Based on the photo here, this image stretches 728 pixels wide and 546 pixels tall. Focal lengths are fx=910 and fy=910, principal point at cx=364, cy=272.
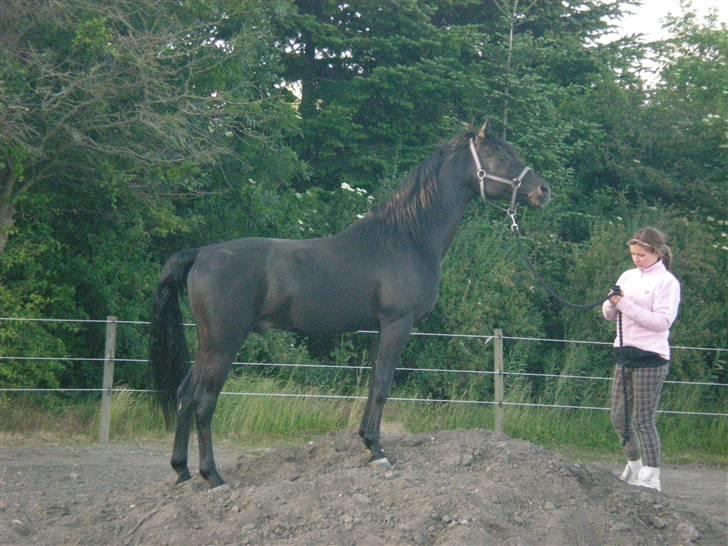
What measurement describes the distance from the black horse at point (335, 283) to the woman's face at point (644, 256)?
2.51 ft

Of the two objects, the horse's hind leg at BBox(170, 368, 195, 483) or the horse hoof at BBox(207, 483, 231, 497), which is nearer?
the horse hoof at BBox(207, 483, 231, 497)

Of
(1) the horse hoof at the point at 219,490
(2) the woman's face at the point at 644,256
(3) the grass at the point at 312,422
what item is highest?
(2) the woman's face at the point at 644,256

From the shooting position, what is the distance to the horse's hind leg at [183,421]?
21.3 feet

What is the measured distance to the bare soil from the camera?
5.29m

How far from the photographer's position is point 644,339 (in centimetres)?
631

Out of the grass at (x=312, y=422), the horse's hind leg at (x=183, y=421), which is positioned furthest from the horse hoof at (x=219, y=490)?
the grass at (x=312, y=422)

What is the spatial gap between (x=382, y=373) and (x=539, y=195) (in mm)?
1746

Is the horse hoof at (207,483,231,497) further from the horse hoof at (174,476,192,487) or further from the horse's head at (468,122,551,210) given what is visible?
the horse's head at (468,122,551,210)

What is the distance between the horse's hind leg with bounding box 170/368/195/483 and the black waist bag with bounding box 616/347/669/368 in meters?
3.07

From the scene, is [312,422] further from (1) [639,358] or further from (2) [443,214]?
(1) [639,358]

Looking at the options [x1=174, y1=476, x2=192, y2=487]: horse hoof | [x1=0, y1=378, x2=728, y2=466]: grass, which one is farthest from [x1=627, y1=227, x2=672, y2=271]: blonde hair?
[x1=0, y1=378, x2=728, y2=466]: grass

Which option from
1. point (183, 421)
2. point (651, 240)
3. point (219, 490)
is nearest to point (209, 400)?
point (183, 421)

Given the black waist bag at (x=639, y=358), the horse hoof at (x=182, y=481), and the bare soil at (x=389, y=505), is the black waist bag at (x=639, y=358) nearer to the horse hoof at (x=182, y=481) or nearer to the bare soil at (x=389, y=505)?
the bare soil at (x=389, y=505)

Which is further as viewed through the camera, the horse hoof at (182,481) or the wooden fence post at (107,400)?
the wooden fence post at (107,400)
